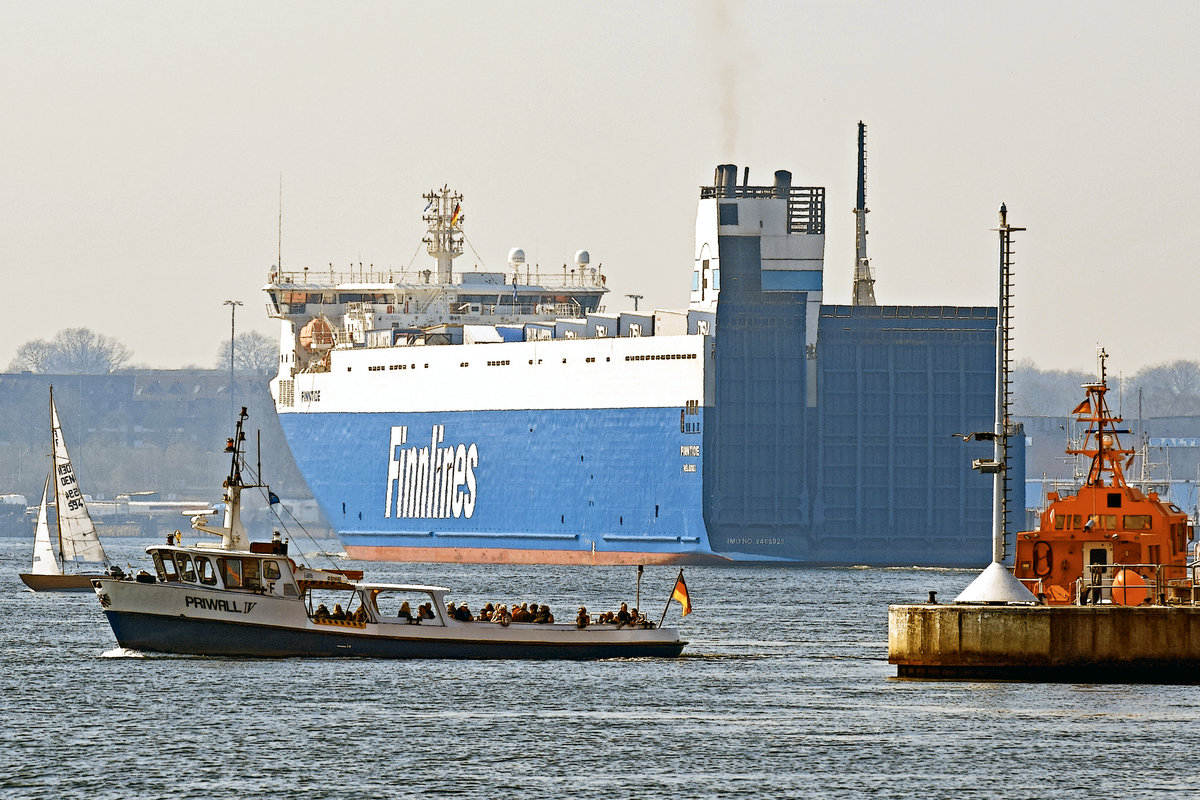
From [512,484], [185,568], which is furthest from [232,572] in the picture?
[512,484]

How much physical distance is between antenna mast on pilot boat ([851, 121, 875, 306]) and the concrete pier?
79.3 metres

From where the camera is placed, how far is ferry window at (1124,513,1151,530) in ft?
168

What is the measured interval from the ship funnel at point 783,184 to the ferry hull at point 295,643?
59.1 m

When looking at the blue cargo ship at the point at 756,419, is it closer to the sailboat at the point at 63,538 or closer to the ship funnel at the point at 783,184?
the ship funnel at the point at 783,184

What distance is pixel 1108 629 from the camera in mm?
46156

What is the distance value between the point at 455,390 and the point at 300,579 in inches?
2723

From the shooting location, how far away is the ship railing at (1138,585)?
47.6m

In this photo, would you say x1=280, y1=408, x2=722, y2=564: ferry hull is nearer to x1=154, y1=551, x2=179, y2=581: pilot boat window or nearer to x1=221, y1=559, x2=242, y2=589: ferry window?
x1=154, y1=551, x2=179, y2=581: pilot boat window

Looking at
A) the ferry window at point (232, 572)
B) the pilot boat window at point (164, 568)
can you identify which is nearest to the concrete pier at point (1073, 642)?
the ferry window at point (232, 572)

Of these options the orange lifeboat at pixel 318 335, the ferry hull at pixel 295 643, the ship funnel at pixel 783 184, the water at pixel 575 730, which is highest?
the ship funnel at pixel 783 184

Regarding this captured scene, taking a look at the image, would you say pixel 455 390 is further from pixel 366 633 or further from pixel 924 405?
pixel 366 633

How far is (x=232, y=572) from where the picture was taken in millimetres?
56250

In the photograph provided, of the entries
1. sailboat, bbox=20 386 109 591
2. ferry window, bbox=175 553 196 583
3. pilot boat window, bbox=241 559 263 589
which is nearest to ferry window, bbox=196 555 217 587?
ferry window, bbox=175 553 196 583

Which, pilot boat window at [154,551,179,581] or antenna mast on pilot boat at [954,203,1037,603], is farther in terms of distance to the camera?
pilot boat window at [154,551,179,581]
